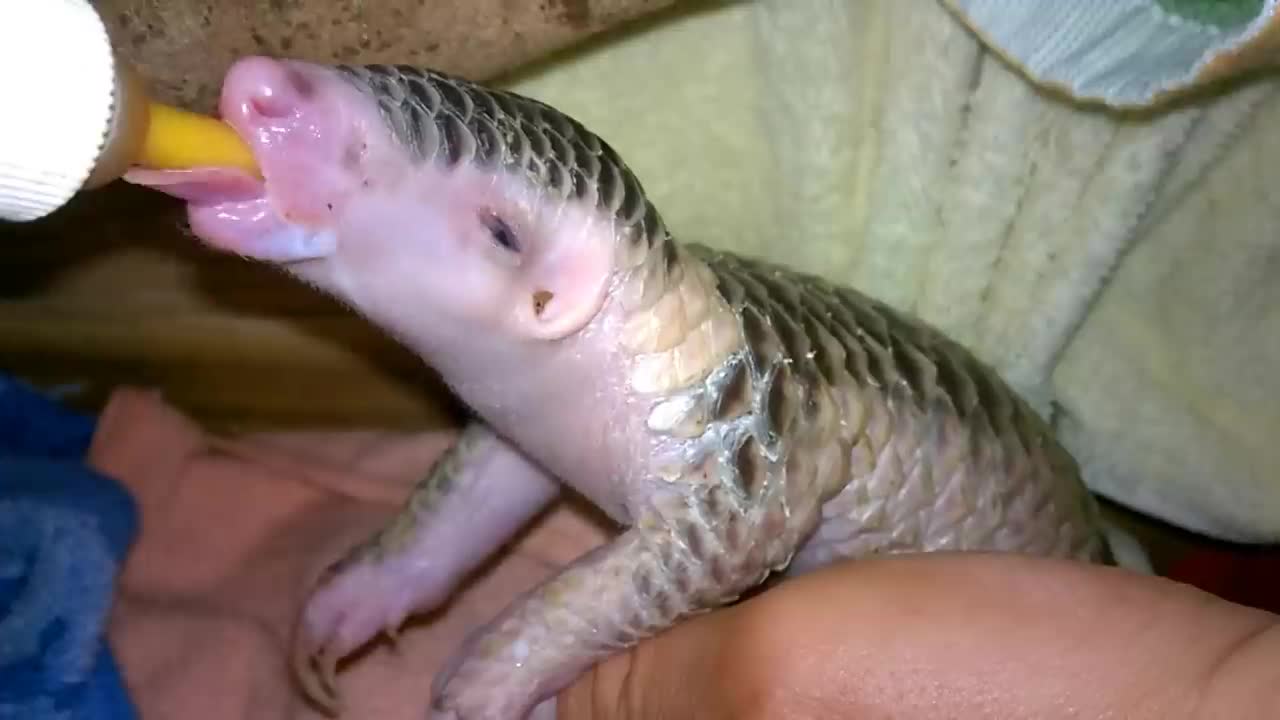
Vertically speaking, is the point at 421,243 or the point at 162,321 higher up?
the point at 421,243

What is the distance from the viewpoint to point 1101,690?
68cm

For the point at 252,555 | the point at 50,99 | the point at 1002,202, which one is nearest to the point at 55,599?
the point at 252,555

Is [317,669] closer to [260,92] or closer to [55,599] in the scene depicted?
[55,599]

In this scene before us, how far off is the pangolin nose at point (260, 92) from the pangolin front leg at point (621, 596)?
32 cm

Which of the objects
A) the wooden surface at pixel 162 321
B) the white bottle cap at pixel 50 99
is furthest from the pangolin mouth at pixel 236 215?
the wooden surface at pixel 162 321

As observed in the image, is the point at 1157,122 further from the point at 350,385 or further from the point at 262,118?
the point at 350,385

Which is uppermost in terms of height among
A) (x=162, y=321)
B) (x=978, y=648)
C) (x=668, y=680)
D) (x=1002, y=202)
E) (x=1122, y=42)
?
(x=1122, y=42)

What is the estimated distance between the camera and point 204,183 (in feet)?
2.10

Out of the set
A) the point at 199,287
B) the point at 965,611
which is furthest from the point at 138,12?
the point at 965,611

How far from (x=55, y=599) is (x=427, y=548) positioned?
308 millimetres

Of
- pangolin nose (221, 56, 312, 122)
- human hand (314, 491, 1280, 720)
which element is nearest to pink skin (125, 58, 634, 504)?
pangolin nose (221, 56, 312, 122)

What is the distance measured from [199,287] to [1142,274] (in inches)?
30.4

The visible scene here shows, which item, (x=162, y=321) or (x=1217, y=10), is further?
(x=162, y=321)

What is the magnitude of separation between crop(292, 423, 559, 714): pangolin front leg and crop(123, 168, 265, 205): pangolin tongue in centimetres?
36
